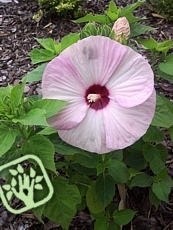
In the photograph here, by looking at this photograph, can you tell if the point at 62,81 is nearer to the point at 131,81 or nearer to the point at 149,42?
the point at 131,81

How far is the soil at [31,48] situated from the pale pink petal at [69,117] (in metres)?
0.72

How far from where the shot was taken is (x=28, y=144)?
134 centimetres

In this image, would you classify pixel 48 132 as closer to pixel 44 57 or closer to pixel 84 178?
pixel 44 57

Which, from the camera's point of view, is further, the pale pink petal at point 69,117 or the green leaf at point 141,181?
the green leaf at point 141,181

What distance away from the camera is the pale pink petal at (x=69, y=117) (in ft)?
4.15

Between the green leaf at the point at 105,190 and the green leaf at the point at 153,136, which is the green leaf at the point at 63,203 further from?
the green leaf at the point at 153,136

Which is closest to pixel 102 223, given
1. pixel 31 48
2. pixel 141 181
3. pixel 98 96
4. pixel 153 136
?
pixel 141 181

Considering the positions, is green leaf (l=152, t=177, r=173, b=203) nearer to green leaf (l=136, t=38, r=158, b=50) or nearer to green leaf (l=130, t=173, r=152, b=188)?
green leaf (l=130, t=173, r=152, b=188)

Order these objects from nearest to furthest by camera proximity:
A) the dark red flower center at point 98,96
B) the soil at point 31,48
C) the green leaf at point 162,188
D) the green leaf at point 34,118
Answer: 1. the green leaf at point 34,118
2. the dark red flower center at point 98,96
3. the green leaf at point 162,188
4. the soil at point 31,48

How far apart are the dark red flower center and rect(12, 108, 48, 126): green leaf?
0.49ft

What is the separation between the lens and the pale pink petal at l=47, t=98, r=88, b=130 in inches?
49.8

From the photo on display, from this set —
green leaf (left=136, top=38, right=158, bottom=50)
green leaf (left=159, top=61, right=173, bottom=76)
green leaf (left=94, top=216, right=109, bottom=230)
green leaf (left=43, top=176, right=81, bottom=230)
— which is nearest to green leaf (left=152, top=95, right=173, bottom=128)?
green leaf (left=159, top=61, right=173, bottom=76)

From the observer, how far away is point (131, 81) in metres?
1.26

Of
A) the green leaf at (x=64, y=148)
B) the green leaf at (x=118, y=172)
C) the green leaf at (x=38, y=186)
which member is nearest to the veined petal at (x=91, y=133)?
the green leaf at (x=64, y=148)
